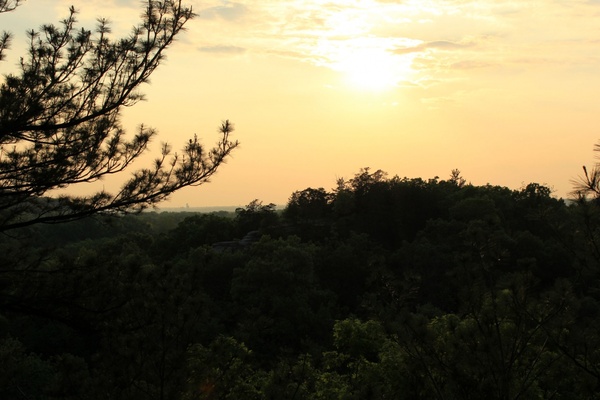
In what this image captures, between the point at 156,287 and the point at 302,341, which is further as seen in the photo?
the point at 302,341

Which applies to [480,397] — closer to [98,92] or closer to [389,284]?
[389,284]

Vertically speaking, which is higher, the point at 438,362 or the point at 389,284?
the point at 389,284

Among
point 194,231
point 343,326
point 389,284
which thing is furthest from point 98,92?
point 194,231

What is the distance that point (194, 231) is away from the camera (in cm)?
4956

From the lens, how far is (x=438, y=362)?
8641 millimetres

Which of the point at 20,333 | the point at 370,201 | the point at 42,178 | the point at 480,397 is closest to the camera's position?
the point at 480,397

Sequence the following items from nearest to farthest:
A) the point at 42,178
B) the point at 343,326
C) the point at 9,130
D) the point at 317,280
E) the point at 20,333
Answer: the point at 9,130, the point at 42,178, the point at 343,326, the point at 20,333, the point at 317,280

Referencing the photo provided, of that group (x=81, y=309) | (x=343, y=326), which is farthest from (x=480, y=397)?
(x=343, y=326)

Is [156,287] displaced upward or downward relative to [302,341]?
upward

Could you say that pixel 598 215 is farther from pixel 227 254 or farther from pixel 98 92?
pixel 227 254

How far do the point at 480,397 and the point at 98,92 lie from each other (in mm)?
7348

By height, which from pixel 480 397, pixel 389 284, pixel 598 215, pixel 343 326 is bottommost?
pixel 343 326

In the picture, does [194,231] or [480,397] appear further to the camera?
[194,231]

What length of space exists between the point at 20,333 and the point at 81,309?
21.2 m
